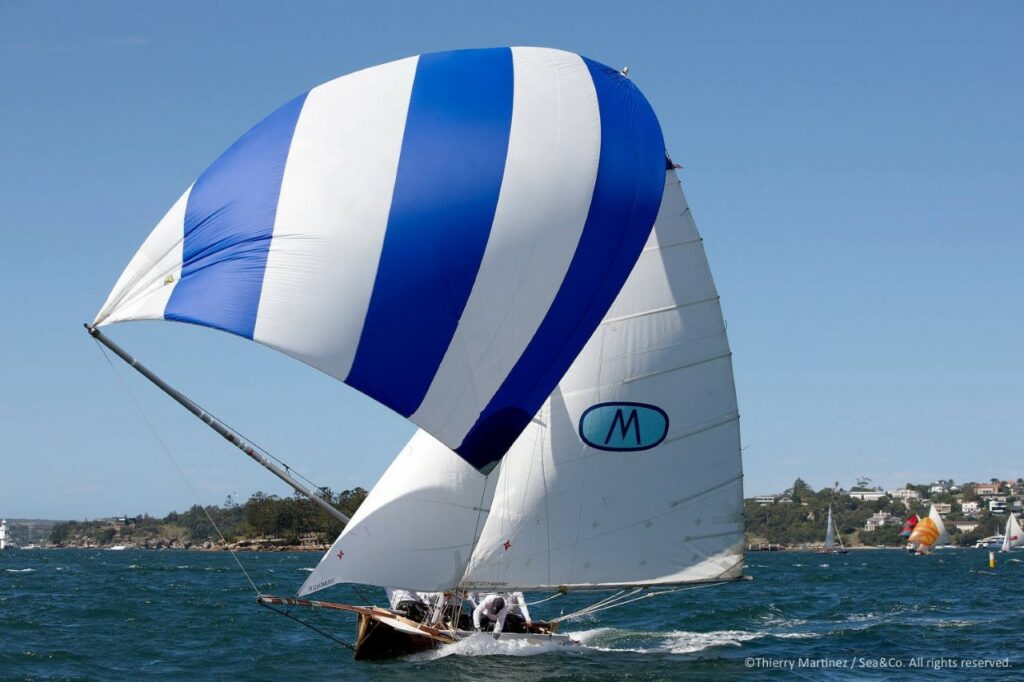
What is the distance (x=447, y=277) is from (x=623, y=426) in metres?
6.90

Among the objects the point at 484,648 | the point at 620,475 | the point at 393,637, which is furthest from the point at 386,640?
the point at 620,475

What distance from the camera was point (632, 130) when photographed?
1792 centimetres

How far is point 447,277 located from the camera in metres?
Answer: 15.8

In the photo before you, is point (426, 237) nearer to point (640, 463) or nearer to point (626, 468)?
point (626, 468)

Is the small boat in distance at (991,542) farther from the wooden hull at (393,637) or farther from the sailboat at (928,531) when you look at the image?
the wooden hull at (393,637)

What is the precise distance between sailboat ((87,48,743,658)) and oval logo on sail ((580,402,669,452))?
8 centimetres

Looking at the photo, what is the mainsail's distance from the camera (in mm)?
21109

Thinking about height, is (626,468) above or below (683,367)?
below

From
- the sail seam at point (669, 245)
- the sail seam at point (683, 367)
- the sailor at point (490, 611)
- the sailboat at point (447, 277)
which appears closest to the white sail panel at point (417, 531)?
the sailboat at point (447, 277)

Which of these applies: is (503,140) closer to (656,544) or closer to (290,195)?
(290,195)

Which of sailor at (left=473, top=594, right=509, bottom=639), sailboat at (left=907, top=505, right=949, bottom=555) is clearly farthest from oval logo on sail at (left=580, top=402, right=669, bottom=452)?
sailboat at (left=907, top=505, right=949, bottom=555)

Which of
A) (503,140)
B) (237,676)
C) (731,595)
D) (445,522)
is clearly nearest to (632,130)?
(503,140)

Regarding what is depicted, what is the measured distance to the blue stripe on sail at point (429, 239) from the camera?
1549 centimetres

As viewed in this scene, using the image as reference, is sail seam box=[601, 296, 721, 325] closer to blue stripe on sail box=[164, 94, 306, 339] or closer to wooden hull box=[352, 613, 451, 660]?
wooden hull box=[352, 613, 451, 660]
